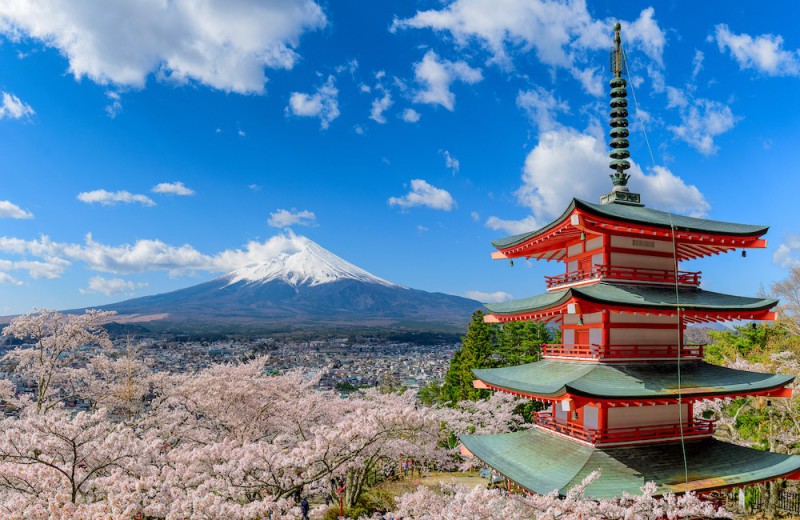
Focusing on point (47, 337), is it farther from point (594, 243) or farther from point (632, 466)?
point (632, 466)

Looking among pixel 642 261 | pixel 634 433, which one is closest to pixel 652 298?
pixel 642 261

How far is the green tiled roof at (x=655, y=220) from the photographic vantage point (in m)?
12.1

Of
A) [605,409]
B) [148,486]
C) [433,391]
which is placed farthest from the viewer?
[433,391]

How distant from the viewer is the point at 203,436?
19516mm

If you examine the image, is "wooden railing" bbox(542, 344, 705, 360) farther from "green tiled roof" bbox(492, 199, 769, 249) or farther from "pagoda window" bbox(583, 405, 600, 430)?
"green tiled roof" bbox(492, 199, 769, 249)

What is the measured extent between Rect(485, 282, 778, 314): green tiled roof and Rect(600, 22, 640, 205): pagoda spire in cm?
329

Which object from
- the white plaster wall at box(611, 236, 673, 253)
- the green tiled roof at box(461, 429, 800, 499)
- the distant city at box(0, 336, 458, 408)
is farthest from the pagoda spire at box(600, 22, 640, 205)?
the distant city at box(0, 336, 458, 408)

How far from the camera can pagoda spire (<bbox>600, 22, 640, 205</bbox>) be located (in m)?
15.1

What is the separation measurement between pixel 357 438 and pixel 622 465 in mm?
6451

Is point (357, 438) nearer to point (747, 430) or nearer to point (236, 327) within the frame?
point (747, 430)

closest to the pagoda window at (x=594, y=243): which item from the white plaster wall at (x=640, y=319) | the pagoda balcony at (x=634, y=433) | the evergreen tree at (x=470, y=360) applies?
the white plaster wall at (x=640, y=319)

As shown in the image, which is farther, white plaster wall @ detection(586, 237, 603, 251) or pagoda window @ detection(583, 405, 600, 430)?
white plaster wall @ detection(586, 237, 603, 251)

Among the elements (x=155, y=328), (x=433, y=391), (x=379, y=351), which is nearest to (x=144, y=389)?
(x=433, y=391)

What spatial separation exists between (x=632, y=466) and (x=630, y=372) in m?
2.24
